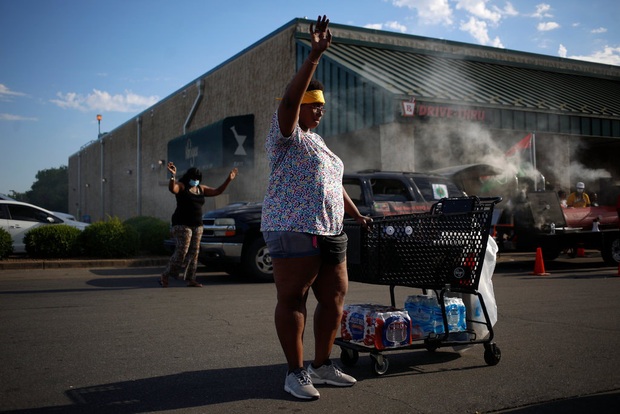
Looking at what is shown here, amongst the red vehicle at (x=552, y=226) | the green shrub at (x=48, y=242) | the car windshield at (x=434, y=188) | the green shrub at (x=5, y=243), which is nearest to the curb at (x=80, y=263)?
the green shrub at (x=5, y=243)

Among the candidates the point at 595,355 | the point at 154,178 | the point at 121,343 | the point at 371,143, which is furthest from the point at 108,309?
the point at 154,178

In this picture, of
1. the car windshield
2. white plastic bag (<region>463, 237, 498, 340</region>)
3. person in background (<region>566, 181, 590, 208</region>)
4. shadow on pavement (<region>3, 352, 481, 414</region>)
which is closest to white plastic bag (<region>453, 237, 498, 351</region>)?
white plastic bag (<region>463, 237, 498, 340</region>)

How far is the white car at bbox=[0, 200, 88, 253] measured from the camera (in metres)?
15.1

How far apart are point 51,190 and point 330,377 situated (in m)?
117

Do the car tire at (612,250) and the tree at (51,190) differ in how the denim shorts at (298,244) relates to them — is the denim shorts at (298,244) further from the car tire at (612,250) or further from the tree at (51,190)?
the tree at (51,190)

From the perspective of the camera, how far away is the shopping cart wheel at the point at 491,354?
4.61m

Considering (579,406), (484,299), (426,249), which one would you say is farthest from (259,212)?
(579,406)

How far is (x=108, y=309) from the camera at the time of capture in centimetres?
725

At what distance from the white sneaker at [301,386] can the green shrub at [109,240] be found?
37.6 ft

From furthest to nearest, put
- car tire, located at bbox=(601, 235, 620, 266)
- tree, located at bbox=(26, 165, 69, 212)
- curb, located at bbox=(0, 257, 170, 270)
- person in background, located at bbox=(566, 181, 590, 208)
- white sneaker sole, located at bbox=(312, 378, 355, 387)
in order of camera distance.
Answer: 1. tree, located at bbox=(26, 165, 69, 212)
2. person in background, located at bbox=(566, 181, 590, 208)
3. car tire, located at bbox=(601, 235, 620, 266)
4. curb, located at bbox=(0, 257, 170, 270)
5. white sneaker sole, located at bbox=(312, 378, 355, 387)

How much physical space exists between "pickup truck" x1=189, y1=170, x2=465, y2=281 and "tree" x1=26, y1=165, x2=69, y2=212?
335 ft

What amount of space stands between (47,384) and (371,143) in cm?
1579

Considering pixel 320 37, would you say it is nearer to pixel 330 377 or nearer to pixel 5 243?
pixel 330 377

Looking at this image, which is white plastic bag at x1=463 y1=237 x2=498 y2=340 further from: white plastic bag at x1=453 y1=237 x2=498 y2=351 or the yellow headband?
the yellow headband
